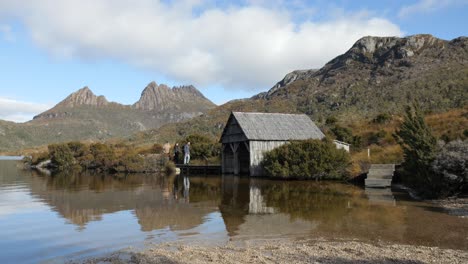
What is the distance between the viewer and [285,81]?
17250cm

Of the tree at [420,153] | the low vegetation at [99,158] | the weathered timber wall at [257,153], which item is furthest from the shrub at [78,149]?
the tree at [420,153]

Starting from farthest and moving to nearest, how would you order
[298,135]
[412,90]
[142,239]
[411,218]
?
1. [412,90]
2. [298,135]
3. [411,218]
4. [142,239]

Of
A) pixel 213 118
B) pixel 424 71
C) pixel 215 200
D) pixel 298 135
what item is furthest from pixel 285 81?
pixel 215 200

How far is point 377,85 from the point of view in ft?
268

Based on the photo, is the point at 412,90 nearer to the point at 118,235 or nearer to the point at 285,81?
the point at 118,235

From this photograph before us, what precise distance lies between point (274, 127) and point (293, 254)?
25017mm

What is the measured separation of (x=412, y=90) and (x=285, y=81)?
104075 mm

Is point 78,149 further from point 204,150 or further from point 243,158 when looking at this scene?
point 243,158

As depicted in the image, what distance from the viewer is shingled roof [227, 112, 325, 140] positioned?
32531 millimetres

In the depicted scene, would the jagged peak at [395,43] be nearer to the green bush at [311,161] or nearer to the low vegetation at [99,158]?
the low vegetation at [99,158]

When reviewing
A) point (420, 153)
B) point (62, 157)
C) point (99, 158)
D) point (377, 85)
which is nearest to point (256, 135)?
point (420, 153)

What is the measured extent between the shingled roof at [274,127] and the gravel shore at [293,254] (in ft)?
72.6

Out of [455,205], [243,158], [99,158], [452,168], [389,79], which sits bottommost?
[455,205]

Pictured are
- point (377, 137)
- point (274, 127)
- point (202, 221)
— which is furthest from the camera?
point (377, 137)
